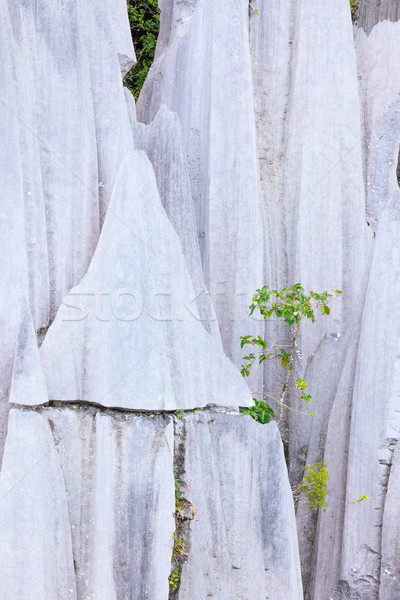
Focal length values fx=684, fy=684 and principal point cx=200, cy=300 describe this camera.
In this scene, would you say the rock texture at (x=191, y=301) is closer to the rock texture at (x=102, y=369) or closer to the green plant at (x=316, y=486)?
the rock texture at (x=102, y=369)

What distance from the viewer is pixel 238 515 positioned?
4.01 metres

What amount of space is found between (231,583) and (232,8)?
14.8 feet

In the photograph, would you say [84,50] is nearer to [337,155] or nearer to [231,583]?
[337,155]

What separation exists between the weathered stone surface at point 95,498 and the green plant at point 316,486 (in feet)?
4.93

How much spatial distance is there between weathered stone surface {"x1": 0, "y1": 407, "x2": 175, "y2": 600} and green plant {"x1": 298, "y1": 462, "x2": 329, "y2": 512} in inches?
59.1

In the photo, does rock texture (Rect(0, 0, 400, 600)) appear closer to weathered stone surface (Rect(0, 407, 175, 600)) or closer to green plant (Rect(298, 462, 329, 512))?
weathered stone surface (Rect(0, 407, 175, 600))

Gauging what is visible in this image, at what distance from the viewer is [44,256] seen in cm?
394

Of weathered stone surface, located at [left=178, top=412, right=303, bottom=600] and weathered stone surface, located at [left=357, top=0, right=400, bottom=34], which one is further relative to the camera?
weathered stone surface, located at [left=357, top=0, right=400, bottom=34]

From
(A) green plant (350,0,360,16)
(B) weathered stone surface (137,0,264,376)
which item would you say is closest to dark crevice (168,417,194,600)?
(B) weathered stone surface (137,0,264,376)

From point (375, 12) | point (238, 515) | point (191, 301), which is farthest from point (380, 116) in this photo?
point (238, 515)

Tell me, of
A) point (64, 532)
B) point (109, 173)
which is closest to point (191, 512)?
point (64, 532)

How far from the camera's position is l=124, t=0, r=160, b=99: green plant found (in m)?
7.77

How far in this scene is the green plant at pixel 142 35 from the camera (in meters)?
7.77

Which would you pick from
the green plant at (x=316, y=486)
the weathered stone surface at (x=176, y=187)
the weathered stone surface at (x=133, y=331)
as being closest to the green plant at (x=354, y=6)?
the weathered stone surface at (x=176, y=187)
